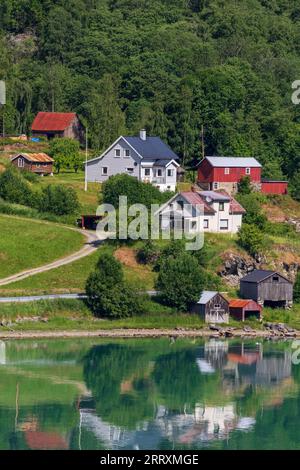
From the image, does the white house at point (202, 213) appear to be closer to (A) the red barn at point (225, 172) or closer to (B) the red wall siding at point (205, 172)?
(A) the red barn at point (225, 172)

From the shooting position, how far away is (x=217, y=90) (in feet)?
311

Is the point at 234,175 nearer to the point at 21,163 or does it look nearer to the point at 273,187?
the point at 273,187

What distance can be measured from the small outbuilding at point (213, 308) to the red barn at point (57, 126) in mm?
27845

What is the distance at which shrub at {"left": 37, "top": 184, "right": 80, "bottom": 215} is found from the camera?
76438 mm

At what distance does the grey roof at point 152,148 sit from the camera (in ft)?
276

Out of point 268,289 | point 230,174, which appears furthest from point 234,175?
point 268,289

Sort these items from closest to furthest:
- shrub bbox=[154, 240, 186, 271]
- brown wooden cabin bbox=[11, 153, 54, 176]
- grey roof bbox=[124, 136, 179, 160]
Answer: shrub bbox=[154, 240, 186, 271] < brown wooden cabin bbox=[11, 153, 54, 176] < grey roof bbox=[124, 136, 179, 160]

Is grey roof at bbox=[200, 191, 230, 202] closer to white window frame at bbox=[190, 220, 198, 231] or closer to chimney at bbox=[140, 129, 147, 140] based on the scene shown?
white window frame at bbox=[190, 220, 198, 231]

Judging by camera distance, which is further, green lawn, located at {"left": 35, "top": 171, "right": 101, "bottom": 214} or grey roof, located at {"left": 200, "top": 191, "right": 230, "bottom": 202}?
green lawn, located at {"left": 35, "top": 171, "right": 101, "bottom": 214}

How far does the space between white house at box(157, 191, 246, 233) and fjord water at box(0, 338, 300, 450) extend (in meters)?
11.4

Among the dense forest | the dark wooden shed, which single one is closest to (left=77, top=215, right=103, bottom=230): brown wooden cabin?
the dark wooden shed

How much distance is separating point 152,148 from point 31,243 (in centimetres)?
1593

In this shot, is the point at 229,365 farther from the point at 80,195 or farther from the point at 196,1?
the point at 196,1

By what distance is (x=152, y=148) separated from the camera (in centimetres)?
8512
